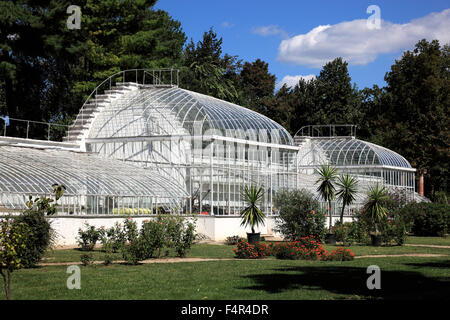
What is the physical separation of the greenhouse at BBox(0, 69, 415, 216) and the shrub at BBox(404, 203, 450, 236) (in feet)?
19.2

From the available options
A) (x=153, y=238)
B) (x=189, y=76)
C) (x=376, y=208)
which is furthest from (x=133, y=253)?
(x=189, y=76)

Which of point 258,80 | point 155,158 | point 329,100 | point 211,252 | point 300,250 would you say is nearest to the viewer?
point 300,250

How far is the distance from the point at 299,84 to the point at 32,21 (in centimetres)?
4034

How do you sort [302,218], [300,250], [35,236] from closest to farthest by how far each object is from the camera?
[35,236], [300,250], [302,218]

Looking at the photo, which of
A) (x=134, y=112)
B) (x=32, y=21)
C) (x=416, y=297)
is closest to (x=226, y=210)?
(x=134, y=112)

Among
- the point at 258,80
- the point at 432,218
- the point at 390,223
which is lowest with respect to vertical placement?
the point at 390,223

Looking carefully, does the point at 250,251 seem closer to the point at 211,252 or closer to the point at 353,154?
the point at 211,252

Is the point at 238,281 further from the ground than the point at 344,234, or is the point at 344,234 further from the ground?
the point at 344,234

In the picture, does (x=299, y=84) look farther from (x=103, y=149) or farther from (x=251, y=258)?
(x=251, y=258)

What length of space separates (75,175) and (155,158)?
327 inches

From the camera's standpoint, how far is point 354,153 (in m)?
54.2

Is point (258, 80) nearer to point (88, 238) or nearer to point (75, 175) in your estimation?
point (75, 175)

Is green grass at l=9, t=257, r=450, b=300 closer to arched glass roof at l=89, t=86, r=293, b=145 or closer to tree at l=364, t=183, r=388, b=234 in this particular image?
tree at l=364, t=183, r=388, b=234

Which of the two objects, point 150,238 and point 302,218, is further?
point 302,218
